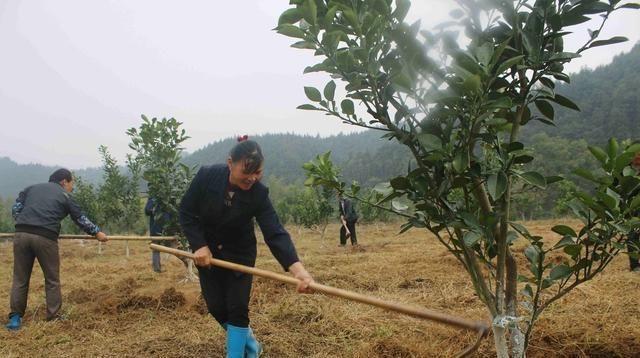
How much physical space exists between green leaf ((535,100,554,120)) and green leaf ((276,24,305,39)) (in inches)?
47.6

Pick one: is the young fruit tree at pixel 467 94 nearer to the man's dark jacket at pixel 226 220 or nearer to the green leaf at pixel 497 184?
the green leaf at pixel 497 184

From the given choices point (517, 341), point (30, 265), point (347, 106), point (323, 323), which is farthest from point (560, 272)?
point (30, 265)

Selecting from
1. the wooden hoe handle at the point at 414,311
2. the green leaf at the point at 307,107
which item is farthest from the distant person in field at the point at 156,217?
the green leaf at the point at 307,107

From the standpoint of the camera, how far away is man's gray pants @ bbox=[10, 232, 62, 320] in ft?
18.0

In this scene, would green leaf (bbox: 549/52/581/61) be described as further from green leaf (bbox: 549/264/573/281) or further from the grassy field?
the grassy field

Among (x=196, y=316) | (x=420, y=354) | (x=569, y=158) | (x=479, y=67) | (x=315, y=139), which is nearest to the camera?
(x=479, y=67)

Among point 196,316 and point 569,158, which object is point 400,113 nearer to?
point 196,316

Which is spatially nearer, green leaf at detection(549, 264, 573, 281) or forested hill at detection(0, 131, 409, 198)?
green leaf at detection(549, 264, 573, 281)

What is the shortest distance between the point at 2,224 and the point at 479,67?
129 ft

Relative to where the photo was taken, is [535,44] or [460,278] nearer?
[535,44]

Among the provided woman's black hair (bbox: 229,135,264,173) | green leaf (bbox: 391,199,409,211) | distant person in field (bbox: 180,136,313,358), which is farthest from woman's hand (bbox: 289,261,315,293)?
green leaf (bbox: 391,199,409,211)

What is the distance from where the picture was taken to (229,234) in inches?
→ 142

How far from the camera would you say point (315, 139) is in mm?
150000

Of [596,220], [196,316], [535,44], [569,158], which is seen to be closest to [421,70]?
[535,44]
